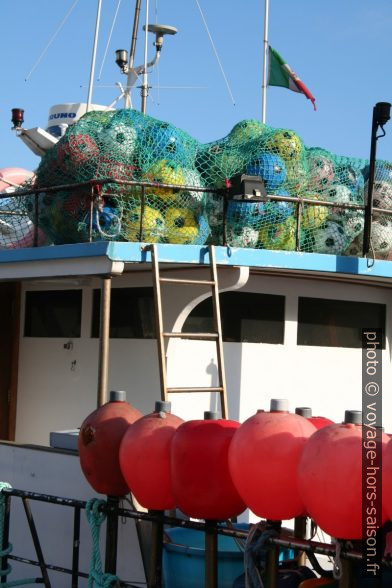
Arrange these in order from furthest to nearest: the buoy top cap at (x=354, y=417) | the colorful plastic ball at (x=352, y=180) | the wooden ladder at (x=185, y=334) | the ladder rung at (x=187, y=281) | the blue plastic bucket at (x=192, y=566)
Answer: the colorful plastic ball at (x=352, y=180), the ladder rung at (x=187, y=281), the wooden ladder at (x=185, y=334), the blue plastic bucket at (x=192, y=566), the buoy top cap at (x=354, y=417)

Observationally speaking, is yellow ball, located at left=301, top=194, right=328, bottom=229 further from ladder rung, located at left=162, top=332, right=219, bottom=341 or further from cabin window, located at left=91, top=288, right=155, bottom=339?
ladder rung, located at left=162, top=332, right=219, bottom=341

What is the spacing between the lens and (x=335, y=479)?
13.3ft

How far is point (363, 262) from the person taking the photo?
7863 millimetres

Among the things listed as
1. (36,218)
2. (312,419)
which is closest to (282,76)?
(36,218)

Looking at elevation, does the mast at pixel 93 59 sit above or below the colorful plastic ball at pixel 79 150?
above

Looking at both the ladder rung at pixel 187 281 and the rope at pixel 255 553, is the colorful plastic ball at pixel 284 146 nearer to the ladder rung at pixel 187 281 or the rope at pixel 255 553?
the ladder rung at pixel 187 281

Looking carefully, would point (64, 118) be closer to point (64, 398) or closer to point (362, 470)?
point (64, 398)

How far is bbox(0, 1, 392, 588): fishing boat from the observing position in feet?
22.5

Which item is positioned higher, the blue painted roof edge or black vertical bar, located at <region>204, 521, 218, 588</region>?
the blue painted roof edge

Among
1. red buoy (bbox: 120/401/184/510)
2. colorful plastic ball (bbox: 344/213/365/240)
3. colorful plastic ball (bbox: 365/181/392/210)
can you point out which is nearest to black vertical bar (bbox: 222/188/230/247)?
colorful plastic ball (bbox: 344/213/365/240)

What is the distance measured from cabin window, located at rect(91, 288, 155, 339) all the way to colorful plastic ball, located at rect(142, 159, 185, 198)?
1014mm

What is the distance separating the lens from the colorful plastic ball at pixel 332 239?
8180 millimetres

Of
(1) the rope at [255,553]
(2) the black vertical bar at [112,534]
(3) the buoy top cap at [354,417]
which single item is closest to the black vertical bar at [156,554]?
(2) the black vertical bar at [112,534]

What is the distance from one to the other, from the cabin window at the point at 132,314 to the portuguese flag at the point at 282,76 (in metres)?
3.87
